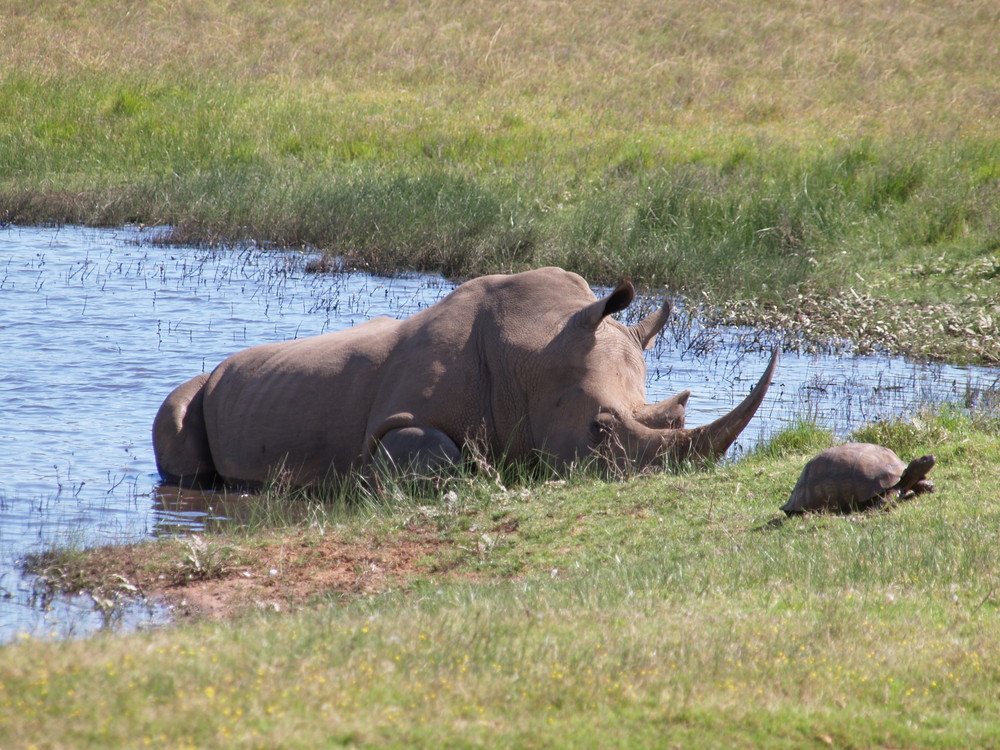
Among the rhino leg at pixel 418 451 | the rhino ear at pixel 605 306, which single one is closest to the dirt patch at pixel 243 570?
the rhino leg at pixel 418 451

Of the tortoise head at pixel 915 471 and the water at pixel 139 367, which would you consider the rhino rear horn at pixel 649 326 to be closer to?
the water at pixel 139 367

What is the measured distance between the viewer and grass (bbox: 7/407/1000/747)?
4.10m

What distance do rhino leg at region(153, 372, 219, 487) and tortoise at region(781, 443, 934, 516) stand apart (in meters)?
4.70

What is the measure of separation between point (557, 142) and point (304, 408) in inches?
512

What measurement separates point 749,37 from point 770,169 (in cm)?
1380

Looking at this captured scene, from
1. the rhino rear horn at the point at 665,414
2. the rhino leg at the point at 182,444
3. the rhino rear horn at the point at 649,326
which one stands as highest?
the rhino rear horn at the point at 649,326

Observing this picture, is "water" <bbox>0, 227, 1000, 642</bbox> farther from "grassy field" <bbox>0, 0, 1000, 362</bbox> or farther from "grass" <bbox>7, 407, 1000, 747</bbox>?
"grass" <bbox>7, 407, 1000, 747</bbox>

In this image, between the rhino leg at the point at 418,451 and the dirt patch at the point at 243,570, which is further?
the rhino leg at the point at 418,451

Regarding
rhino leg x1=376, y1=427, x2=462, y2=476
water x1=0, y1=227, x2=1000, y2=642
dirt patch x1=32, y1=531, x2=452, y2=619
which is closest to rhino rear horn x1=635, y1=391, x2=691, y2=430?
rhino leg x1=376, y1=427, x2=462, y2=476

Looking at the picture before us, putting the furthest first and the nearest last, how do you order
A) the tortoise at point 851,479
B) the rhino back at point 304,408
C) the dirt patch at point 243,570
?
the rhino back at point 304,408 → the tortoise at point 851,479 → the dirt patch at point 243,570

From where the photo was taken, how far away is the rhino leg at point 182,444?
10.0 m

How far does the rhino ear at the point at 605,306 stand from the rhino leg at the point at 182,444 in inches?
127

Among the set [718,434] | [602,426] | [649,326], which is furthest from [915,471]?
[649,326]

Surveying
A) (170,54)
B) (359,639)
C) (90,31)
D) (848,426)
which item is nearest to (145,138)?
(170,54)
